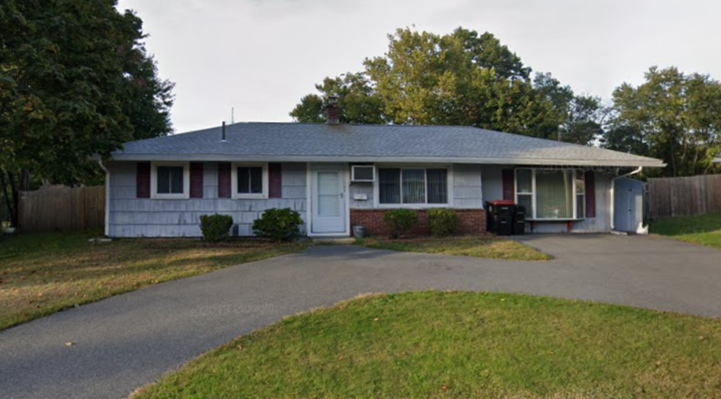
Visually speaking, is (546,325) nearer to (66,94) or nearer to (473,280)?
(473,280)

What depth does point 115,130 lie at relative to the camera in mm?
10633

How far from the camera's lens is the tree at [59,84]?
883 centimetres

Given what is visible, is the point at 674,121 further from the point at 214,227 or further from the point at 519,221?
the point at 214,227

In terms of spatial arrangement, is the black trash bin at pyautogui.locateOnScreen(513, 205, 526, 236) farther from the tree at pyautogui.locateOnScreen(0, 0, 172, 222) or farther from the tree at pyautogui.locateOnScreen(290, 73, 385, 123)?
the tree at pyautogui.locateOnScreen(290, 73, 385, 123)

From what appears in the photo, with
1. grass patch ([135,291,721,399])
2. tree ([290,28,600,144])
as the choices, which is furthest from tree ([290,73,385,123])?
grass patch ([135,291,721,399])

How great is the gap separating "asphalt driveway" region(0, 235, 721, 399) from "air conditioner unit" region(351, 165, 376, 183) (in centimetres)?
257

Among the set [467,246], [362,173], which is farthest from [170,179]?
[467,246]

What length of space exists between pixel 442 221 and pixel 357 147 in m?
3.34

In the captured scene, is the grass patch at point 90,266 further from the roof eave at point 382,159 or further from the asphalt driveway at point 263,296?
the roof eave at point 382,159

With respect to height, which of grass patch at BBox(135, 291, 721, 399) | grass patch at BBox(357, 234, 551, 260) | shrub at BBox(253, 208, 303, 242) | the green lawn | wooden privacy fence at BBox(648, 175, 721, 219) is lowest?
grass patch at BBox(135, 291, 721, 399)

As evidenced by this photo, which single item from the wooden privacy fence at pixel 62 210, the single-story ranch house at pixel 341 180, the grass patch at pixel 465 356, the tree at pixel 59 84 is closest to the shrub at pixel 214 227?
the single-story ranch house at pixel 341 180

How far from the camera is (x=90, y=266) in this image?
8156 millimetres

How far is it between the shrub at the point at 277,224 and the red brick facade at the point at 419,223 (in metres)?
1.89

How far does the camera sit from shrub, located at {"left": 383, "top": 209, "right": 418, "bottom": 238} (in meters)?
11.9
